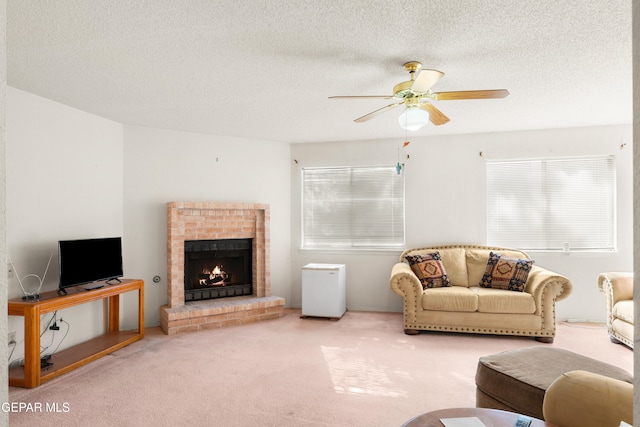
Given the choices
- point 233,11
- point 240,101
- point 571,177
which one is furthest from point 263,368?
point 571,177

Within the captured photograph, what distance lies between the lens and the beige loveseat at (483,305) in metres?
3.97

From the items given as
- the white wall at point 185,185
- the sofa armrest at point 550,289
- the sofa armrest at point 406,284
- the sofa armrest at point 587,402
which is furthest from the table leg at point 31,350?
the sofa armrest at point 550,289

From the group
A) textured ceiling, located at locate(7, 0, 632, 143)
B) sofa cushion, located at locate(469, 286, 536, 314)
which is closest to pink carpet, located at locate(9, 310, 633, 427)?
sofa cushion, located at locate(469, 286, 536, 314)

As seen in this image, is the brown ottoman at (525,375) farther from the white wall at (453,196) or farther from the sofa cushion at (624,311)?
the white wall at (453,196)

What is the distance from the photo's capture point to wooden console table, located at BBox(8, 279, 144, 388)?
9.43 ft

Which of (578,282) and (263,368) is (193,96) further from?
(578,282)

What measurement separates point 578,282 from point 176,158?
210 inches

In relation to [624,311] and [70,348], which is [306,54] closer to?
[70,348]

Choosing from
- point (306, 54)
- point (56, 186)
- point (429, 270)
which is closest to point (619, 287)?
point (429, 270)

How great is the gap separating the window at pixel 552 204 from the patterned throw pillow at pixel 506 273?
2.12 feet

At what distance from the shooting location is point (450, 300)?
13.6 ft

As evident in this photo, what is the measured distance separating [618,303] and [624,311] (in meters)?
0.18

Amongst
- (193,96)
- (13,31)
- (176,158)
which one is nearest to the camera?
(13,31)

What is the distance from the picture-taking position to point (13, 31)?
7.45 ft
